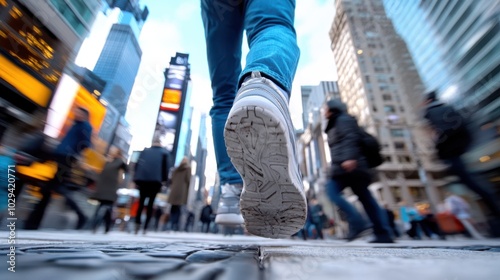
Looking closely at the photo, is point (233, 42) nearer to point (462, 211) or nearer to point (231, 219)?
point (231, 219)

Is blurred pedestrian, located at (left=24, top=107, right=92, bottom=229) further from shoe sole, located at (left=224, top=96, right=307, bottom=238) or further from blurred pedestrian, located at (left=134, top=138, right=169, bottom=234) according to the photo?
shoe sole, located at (left=224, top=96, right=307, bottom=238)

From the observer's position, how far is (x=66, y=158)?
2.15 m

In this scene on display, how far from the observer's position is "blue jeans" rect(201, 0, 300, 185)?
79 cm

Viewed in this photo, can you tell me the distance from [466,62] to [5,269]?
2701 cm

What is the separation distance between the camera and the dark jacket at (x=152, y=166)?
104 inches

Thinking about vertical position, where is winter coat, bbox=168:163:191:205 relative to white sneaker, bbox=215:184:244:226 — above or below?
above

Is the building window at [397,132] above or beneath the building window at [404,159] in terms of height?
above

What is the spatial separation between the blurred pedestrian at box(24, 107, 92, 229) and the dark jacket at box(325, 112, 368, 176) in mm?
2404

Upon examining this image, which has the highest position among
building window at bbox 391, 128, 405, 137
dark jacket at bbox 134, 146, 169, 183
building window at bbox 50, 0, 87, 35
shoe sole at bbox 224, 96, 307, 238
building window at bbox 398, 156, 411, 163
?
building window at bbox 391, 128, 405, 137

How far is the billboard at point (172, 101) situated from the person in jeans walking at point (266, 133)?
2044 centimetres

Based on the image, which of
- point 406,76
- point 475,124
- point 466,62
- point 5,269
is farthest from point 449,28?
point 5,269

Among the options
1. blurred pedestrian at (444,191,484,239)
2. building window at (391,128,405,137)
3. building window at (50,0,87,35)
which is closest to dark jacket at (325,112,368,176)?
blurred pedestrian at (444,191,484,239)

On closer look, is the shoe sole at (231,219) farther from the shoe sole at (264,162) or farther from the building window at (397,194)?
the building window at (397,194)

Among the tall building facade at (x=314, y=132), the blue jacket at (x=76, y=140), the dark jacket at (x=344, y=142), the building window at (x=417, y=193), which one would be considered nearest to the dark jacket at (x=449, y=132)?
the dark jacket at (x=344, y=142)
